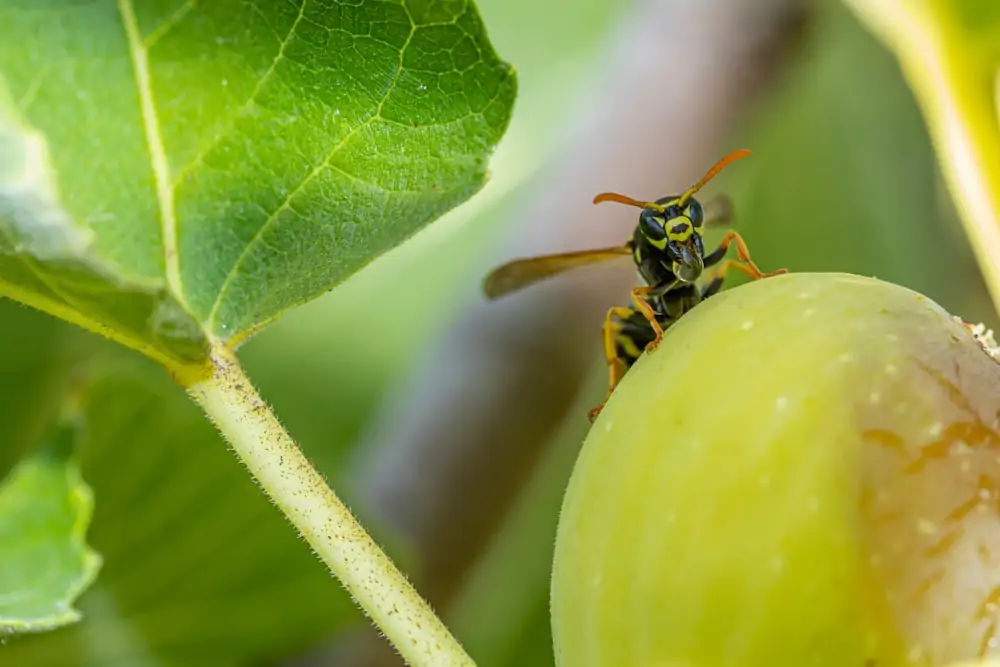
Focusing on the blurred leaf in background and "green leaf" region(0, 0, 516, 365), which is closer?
"green leaf" region(0, 0, 516, 365)

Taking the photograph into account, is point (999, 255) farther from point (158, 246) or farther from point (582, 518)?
point (158, 246)

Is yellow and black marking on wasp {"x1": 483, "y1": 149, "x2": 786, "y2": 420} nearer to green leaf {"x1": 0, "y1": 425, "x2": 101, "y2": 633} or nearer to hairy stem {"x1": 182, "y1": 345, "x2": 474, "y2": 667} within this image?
hairy stem {"x1": 182, "y1": 345, "x2": 474, "y2": 667}

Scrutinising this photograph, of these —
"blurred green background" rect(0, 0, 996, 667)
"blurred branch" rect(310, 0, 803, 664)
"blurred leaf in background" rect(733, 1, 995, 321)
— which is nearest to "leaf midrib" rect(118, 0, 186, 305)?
"blurred green background" rect(0, 0, 996, 667)

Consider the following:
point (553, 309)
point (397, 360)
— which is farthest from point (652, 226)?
point (397, 360)

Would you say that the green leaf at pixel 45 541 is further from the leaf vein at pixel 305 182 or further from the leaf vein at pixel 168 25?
the leaf vein at pixel 168 25

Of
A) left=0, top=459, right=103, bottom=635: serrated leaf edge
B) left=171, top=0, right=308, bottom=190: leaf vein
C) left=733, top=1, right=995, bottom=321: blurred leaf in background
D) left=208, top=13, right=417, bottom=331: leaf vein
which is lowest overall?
left=733, top=1, right=995, bottom=321: blurred leaf in background

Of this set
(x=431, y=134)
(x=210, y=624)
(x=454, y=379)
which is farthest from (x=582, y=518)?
(x=454, y=379)

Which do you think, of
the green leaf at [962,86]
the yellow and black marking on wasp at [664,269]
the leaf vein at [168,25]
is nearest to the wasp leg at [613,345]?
the yellow and black marking on wasp at [664,269]
